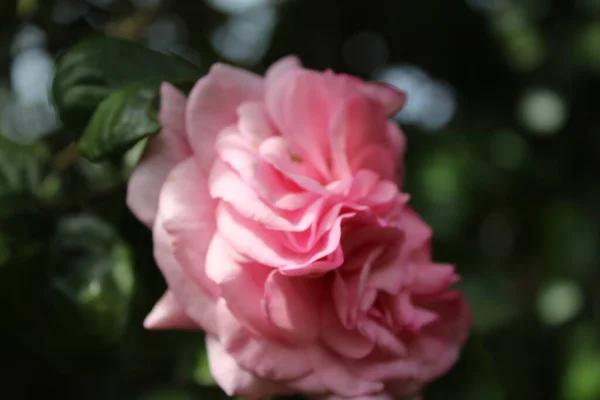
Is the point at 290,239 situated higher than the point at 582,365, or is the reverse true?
the point at 290,239

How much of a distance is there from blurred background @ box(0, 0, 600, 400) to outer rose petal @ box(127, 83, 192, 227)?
163mm

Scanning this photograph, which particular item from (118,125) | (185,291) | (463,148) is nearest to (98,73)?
(118,125)

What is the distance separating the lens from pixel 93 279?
19.4 inches

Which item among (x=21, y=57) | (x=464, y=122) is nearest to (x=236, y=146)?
(x=21, y=57)

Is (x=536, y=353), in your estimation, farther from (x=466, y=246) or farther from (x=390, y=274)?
(x=390, y=274)

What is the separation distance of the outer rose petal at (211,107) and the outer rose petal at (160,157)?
12 mm

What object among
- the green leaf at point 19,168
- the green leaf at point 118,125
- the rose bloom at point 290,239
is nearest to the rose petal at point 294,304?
the rose bloom at point 290,239

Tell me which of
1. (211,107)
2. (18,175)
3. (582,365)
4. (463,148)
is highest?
(211,107)

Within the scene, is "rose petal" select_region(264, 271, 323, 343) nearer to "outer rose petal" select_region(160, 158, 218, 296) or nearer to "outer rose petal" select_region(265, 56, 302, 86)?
"outer rose petal" select_region(160, 158, 218, 296)

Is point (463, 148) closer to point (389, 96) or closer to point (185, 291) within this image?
point (389, 96)

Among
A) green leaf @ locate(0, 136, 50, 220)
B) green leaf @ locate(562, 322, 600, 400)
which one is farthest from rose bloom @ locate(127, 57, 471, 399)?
green leaf @ locate(562, 322, 600, 400)

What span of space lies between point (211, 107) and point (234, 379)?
17 cm

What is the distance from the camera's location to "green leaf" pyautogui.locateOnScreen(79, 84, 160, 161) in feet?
1.42

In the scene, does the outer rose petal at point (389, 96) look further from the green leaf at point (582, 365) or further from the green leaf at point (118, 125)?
the green leaf at point (582, 365)
